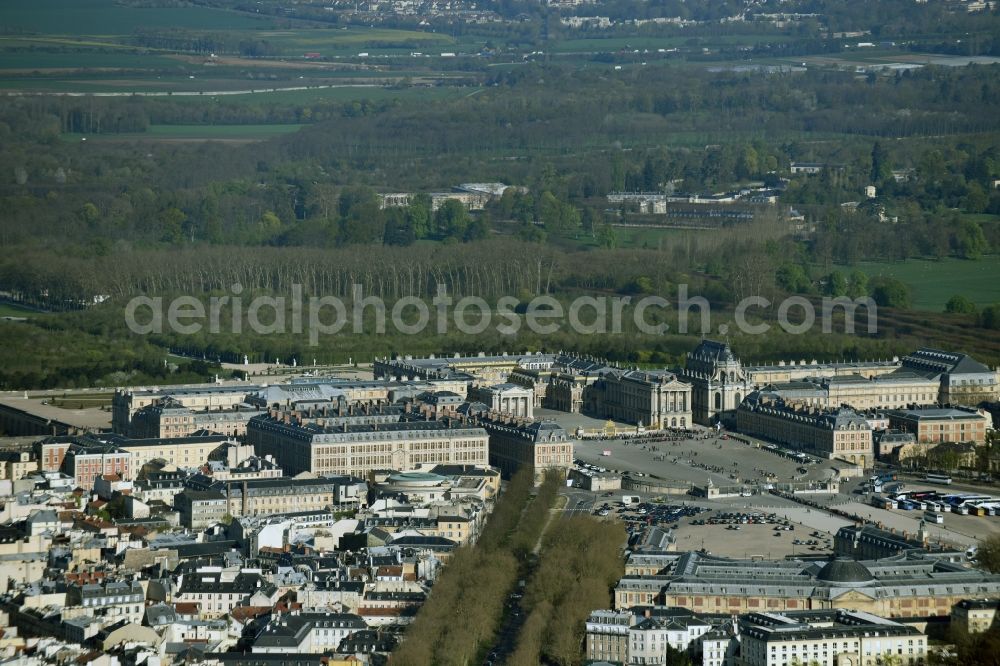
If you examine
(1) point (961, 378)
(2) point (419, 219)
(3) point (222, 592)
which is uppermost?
(3) point (222, 592)

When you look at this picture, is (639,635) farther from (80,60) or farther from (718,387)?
(80,60)

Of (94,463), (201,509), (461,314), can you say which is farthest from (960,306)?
(201,509)

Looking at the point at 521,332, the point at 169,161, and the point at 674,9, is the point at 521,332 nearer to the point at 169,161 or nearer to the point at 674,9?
the point at 169,161

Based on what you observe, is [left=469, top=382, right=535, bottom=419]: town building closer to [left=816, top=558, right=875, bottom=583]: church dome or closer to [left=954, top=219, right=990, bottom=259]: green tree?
[left=816, top=558, right=875, bottom=583]: church dome

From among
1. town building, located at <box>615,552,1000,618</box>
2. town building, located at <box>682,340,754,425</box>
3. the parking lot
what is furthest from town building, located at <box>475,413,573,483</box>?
town building, located at <box>615,552,1000,618</box>

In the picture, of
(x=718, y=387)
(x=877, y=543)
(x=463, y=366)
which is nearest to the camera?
(x=877, y=543)

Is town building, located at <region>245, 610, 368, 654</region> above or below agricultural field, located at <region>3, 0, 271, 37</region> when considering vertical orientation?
above

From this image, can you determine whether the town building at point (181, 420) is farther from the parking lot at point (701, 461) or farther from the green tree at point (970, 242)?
the green tree at point (970, 242)

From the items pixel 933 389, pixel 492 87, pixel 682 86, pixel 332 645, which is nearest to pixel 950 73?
pixel 682 86

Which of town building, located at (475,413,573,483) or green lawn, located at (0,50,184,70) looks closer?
town building, located at (475,413,573,483)
